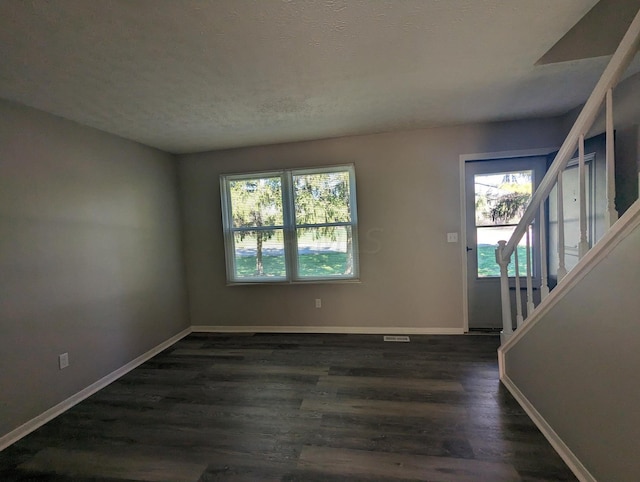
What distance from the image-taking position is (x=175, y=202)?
3.58m

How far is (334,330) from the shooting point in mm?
3488

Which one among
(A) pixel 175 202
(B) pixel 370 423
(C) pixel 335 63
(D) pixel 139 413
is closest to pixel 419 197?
(C) pixel 335 63

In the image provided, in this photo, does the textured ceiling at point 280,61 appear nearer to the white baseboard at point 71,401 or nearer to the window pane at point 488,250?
the window pane at point 488,250

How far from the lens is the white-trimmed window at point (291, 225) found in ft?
11.1

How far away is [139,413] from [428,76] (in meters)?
3.20

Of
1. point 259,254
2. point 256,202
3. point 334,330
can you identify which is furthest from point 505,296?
point 256,202

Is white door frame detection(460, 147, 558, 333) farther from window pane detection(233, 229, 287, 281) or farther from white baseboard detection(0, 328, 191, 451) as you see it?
white baseboard detection(0, 328, 191, 451)

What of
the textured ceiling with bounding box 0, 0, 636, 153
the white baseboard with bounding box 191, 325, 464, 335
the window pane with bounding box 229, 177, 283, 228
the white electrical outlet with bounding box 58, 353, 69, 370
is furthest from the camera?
the window pane with bounding box 229, 177, 283, 228

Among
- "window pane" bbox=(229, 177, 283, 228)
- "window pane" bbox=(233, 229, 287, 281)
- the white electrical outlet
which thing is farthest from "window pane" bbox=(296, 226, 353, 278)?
the white electrical outlet

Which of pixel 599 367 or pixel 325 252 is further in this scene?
pixel 325 252

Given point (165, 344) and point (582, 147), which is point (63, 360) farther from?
point (582, 147)

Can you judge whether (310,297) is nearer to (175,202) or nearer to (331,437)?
(331,437)

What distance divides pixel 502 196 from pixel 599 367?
227 cm

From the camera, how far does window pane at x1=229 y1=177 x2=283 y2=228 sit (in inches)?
139
